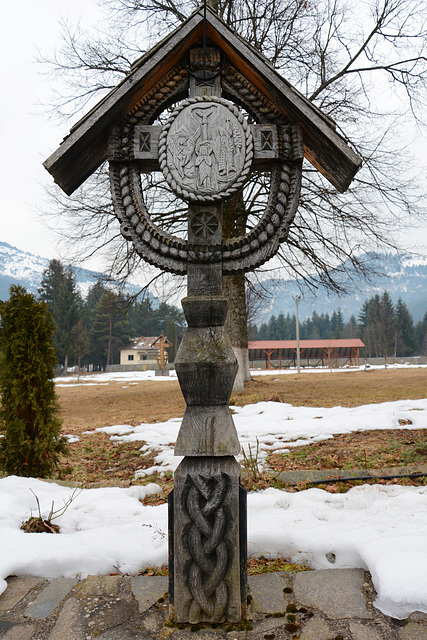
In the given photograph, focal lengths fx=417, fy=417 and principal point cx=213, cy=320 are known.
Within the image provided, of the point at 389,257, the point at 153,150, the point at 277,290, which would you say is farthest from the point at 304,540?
the point at 277,290

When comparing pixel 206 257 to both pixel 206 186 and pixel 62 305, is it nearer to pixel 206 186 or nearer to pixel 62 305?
pixel 206 186

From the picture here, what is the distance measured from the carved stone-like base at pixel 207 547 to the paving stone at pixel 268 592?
19 centimetres

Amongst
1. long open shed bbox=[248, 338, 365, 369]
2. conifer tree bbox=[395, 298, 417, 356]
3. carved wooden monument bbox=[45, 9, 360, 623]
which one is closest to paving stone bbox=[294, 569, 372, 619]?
carved wooden monument bbox=[45, 9, 360, 623]

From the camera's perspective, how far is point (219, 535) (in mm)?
2092

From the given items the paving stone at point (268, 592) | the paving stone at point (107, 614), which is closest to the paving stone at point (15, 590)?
the paving stone at point (107, 614)

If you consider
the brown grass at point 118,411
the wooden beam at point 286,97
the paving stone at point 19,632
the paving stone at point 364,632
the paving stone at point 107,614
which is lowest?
the brown grass at point 118,411

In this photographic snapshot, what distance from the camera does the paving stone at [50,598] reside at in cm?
214

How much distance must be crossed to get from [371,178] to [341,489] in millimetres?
10183

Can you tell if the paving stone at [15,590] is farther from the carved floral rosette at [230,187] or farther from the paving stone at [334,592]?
the carved floral rosette at [230,187]

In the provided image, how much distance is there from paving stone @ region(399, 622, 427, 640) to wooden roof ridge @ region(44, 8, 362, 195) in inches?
94.1

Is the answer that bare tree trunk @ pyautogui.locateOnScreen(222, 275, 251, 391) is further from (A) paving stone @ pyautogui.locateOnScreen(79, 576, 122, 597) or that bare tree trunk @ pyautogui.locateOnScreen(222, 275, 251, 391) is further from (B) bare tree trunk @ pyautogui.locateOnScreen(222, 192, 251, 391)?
(A) paving stone @ pyautogui.locateOnScreen(79, 576, 122, 597)

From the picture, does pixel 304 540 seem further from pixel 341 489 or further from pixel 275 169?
pixel 275 169

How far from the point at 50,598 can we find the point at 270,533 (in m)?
1.35

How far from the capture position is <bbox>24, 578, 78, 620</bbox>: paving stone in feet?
7.04
